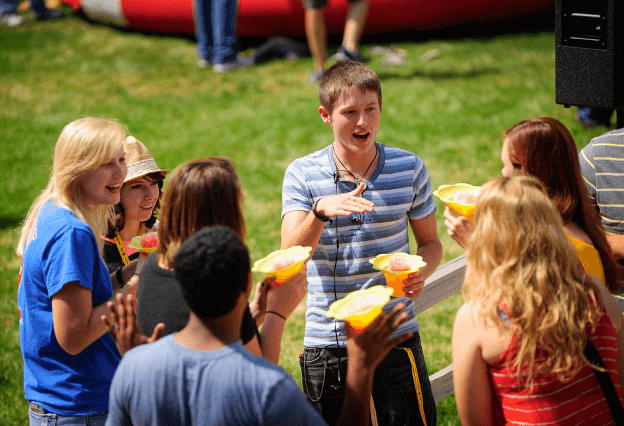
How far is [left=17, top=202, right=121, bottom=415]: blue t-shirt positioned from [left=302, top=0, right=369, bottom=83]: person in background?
700 cm

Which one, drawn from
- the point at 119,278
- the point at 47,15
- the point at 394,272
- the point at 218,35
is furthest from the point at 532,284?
the point at 47,15

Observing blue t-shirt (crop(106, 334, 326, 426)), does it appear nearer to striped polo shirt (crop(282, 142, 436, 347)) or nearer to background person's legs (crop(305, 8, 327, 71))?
striped polo shirt (crop(282, 142, 436, 347))

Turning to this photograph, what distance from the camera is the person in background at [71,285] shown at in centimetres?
255

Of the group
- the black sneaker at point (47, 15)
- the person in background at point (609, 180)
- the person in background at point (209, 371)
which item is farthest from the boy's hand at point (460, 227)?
the black sneaker at point (47, 15)

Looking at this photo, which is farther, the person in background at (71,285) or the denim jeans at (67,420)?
the denim jeans at (67,420)

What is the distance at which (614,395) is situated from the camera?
7.38 feet

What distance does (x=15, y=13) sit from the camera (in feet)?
48.5

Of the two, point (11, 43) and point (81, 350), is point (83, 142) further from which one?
point (11, 43)

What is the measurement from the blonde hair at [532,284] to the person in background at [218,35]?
9222 millimetres

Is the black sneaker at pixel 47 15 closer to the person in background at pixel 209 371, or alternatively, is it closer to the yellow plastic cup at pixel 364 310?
the yellow plastic cup at pixel 364 310

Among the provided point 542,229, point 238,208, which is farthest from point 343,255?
point 542,229

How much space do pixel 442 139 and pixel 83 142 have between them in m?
6.58

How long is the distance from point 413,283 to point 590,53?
7.72 ft

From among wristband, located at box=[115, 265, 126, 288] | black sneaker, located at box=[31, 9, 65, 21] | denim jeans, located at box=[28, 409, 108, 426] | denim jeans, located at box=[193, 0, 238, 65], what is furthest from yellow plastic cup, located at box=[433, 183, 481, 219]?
black sneaker, located at box=[31, 9, 65, 21]
